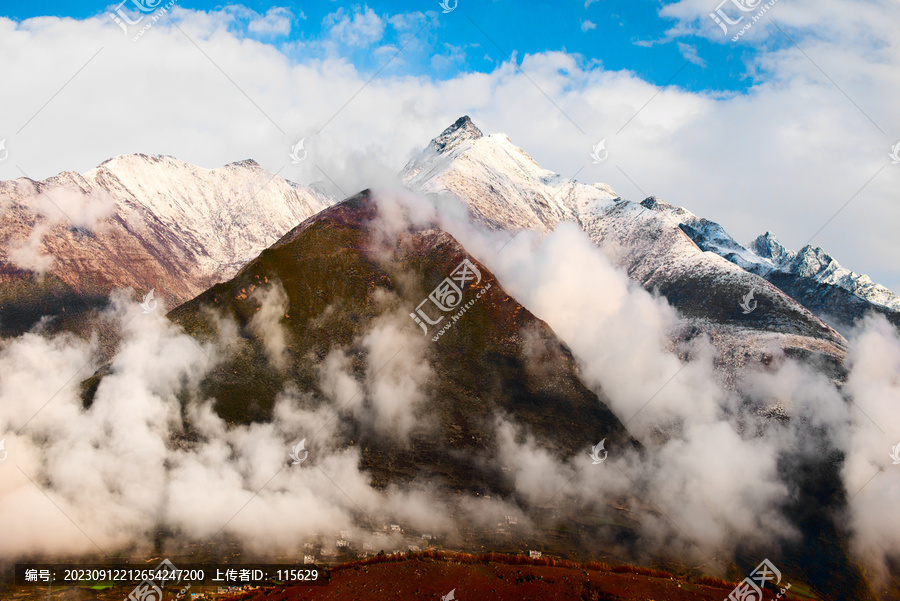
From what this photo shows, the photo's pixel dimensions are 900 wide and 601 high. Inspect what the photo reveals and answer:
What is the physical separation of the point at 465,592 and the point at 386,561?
70.9 ft

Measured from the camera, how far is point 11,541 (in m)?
195

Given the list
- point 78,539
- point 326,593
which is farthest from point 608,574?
point 78,539

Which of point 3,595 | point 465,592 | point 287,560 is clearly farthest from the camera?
point 287,560

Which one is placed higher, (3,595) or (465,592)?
(465,592)

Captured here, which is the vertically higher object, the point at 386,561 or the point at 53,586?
the point at 386,561

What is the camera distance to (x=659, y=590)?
10469 centimetres

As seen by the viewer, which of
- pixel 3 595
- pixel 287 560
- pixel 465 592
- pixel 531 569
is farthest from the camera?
pixel 287 560

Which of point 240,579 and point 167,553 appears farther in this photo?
point 167,553

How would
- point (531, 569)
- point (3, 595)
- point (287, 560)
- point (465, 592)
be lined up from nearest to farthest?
point (465, 592) → point (531, 569) → point (3, 595) → point (287, 560)

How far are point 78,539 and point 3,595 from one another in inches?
1177

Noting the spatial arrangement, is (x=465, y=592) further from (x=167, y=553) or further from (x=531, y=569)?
(x=167, y=553)

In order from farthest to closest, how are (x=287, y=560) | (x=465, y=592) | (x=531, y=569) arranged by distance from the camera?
1. (x=287, y=560)
2. (x=531, y=569)
3. (x=465, y=592)

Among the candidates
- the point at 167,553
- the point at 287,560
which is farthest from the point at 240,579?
the point at 167,553

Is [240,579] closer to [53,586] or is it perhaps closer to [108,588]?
[108,588]
